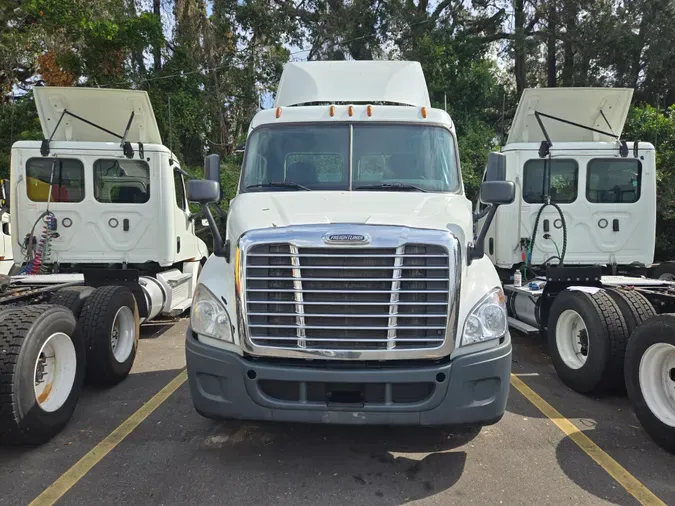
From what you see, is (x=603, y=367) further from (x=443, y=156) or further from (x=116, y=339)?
(x=116, y=339)

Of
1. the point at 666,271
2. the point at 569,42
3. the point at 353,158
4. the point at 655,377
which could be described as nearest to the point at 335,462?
the point at 353,158

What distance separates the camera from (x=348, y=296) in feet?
11.3

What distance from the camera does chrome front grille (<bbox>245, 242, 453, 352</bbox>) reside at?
3416 mm

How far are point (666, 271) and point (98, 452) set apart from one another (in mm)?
8507

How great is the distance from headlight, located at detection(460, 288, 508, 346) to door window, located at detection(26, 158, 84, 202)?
232 inches

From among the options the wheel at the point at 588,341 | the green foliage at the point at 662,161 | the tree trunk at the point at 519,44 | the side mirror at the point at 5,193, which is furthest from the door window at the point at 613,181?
the tree trunk at the point at 519,44

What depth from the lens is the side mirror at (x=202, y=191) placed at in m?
4.20

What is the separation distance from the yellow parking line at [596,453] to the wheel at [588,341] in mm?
497

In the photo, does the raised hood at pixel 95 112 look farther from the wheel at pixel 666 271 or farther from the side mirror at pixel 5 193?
the wheel at pixel 666 271

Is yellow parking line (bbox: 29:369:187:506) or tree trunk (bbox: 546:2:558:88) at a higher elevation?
tree trunk (bbox: 546:2:558:88)

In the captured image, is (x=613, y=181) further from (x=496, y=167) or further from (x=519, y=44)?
(x=519, y=44)

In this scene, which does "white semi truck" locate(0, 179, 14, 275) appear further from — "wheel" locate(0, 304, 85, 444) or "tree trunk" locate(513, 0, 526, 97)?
"tree trunk" locate(513, 0, 526, 97)

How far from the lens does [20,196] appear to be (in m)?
6.99

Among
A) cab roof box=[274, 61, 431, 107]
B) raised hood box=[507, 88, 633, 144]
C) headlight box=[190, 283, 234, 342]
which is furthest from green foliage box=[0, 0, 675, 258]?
headlight box=[190, 283, 234, 342]
